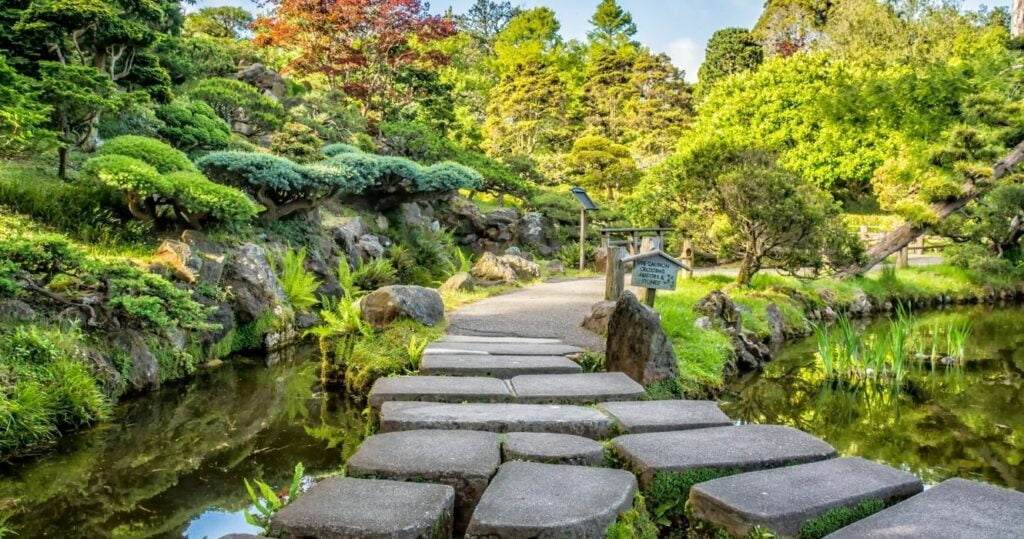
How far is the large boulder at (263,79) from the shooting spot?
15.9m

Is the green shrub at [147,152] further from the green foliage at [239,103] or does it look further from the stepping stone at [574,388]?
the stepping stone at [574,388]

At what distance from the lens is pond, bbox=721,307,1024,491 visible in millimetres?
4570

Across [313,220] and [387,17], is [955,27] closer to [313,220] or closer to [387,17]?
[387,17]

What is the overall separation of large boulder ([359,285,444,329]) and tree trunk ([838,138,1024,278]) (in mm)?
8974

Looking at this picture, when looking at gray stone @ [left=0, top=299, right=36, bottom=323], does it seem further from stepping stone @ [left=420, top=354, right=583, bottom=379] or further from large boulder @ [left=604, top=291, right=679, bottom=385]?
large boulder @ [left=604, top=291, right=679, bottom=385]

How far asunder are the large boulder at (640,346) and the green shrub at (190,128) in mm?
7896

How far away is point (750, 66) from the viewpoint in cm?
3216

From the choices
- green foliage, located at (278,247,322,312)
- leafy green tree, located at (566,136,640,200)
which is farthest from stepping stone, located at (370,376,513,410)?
leafy green tree, located at (566,136,640,200)

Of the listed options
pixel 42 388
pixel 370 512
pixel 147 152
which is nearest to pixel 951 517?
pixel 370 512

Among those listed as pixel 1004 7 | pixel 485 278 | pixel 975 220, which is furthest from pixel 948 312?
pixel 1004 7

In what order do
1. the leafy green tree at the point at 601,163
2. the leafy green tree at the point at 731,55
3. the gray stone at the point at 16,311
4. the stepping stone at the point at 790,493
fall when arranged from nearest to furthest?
the stepping stone at the point at 790,493 → the gray stone at the point at 16,311 → the leafy green tree at the point at 601,163 → the leafy green tree at the point at 731,55

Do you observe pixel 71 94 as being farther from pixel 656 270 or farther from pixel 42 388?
pixel 656 270

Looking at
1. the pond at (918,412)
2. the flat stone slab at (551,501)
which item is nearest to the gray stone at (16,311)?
the flat stone slab at (551,501)

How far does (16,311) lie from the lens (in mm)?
4992
